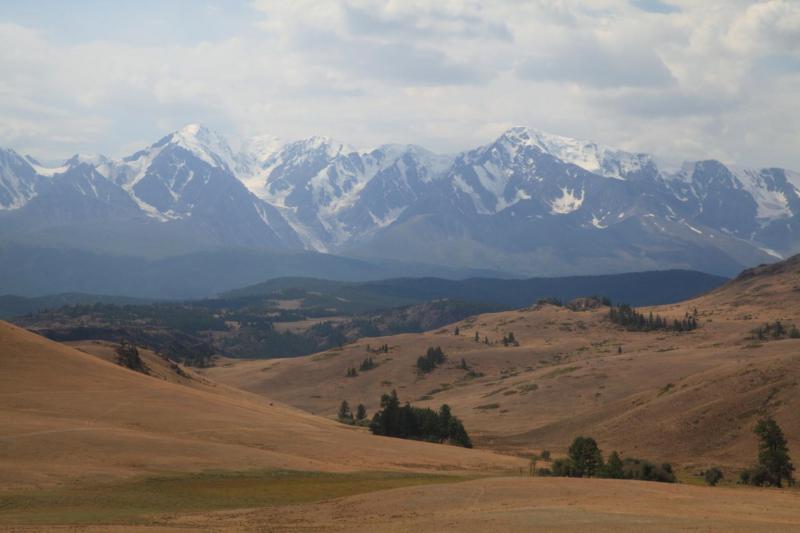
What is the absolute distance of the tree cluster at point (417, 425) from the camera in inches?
4515

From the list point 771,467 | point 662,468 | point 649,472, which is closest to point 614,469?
point 649,472

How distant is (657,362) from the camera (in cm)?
16512

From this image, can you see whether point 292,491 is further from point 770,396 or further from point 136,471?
point 770,396

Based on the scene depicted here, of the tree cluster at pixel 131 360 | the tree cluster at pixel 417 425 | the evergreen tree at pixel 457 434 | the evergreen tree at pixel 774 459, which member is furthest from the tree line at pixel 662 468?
the tree cluster at pixel 131 360

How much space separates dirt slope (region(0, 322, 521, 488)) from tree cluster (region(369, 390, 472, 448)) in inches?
468

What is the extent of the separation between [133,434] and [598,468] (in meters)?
36.6

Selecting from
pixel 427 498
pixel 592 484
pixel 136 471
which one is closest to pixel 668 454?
pixel 592 484

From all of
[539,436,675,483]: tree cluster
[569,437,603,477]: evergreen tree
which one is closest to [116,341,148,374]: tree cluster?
[539,436,675,483]: tree cluster

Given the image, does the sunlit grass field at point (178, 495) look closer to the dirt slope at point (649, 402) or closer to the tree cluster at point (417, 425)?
the dirt slope at point (649, 402)

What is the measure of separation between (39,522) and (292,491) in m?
18.6

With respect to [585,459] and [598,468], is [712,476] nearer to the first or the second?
[598,468]

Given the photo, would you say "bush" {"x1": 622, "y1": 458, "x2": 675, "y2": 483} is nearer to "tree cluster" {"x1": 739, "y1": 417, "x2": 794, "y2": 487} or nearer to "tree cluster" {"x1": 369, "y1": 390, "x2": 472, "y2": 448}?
"tree cluster" {"x1": 739, "y1": 417, "x2": 794, "y2": 487}

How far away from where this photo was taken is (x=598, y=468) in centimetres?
8156

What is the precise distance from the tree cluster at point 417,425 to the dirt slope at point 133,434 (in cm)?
1190
